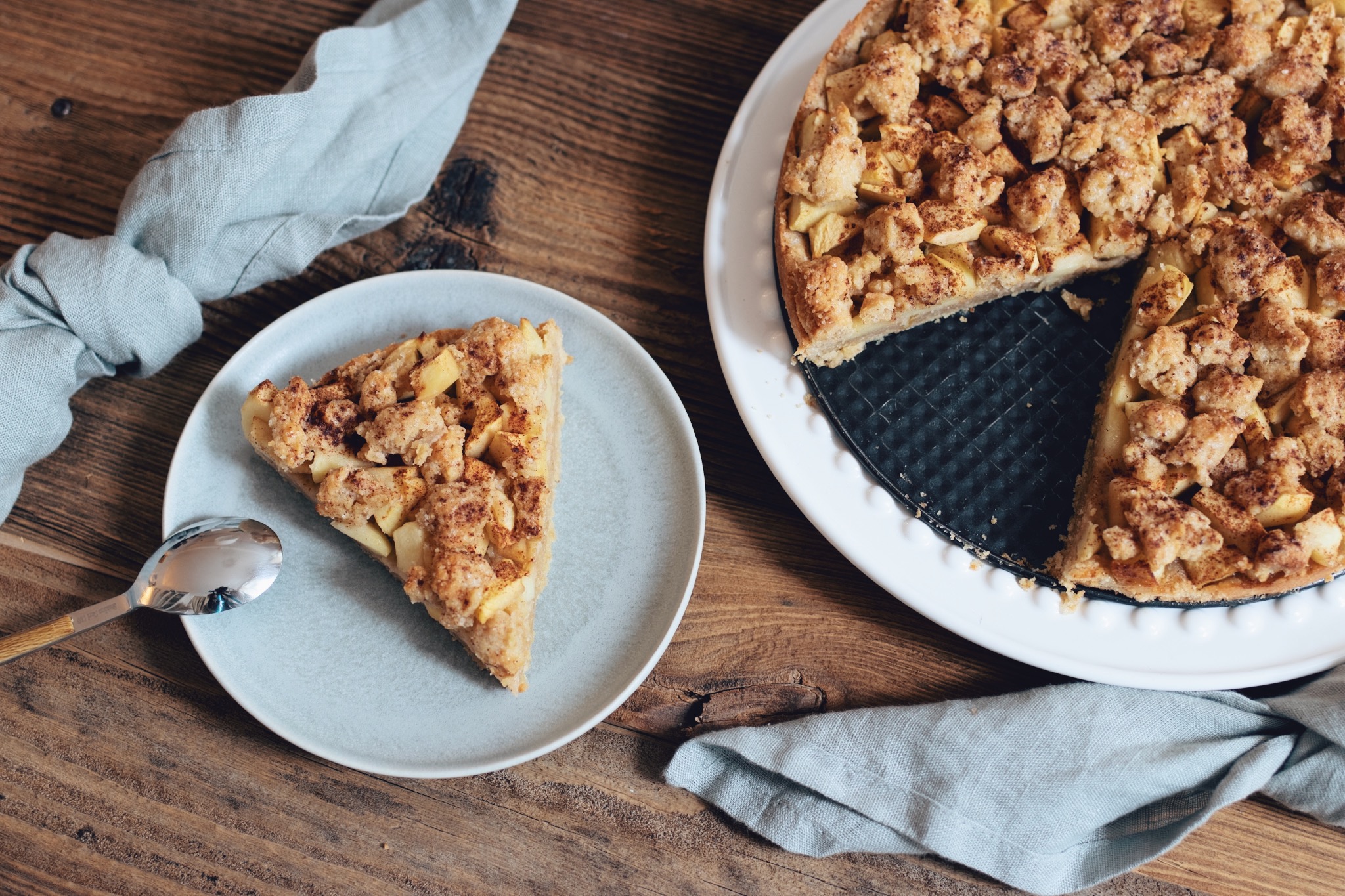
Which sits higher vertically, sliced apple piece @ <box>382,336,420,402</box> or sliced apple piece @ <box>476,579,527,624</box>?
sliced apple piece @ <box>382,336,420,402</box>

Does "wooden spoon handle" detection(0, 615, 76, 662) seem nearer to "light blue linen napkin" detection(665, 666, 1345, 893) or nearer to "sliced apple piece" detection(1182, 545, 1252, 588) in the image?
"light blue linen napkin" detection(665, 666, 1345, 893)

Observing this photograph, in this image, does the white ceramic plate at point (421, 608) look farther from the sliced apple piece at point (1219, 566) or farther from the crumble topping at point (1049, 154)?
the sliced apple piece at point (1219, 566)

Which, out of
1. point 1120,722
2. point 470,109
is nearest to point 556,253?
point 470,109

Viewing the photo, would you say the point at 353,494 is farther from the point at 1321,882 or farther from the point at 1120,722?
the point at 1321,882

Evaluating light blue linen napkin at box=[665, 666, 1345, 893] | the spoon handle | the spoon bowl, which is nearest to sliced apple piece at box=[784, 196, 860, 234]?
light blue linen napkin at box=[665, 666, 1345, 893]

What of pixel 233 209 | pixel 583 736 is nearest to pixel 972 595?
pixel 583 736

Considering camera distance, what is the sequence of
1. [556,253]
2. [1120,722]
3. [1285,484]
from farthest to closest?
[556,253] < [1120,722] < [1285,484]
